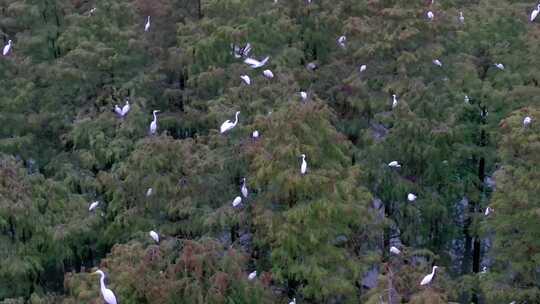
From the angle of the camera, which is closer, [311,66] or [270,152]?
[270,152]

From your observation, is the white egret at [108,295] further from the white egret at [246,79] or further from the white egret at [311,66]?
the white egret at [311,66]

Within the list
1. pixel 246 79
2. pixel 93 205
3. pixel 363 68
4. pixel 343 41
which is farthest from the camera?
pixel 343 41

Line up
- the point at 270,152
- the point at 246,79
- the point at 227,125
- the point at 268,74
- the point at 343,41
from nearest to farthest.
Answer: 1. the point at 270,152
2. the point at 227,125
3. the point at 246,79
4. the point at 268,74
5. the point at 343,41

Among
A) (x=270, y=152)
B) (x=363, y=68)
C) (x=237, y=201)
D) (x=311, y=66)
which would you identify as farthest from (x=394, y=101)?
(x=237, y=201)

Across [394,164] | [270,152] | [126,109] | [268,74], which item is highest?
[270,152]

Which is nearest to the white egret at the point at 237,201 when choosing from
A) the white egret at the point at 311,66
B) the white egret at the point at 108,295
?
the white egret at the point at 108,295

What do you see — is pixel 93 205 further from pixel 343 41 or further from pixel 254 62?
pixel 343 41

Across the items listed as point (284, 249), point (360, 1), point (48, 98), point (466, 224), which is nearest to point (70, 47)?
point (48, 98)

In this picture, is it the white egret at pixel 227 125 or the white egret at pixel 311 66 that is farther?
the white egret at pixel 311 66

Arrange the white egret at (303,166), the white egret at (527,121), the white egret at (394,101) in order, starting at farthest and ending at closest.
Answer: the white egret at (394,101), the white egret at (527,121), the white egret at (303,166)

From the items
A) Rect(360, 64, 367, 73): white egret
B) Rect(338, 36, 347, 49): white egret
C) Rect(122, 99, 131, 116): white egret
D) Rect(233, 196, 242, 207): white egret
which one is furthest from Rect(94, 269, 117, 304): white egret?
Rect(338, 36, 347, 49): white egret
